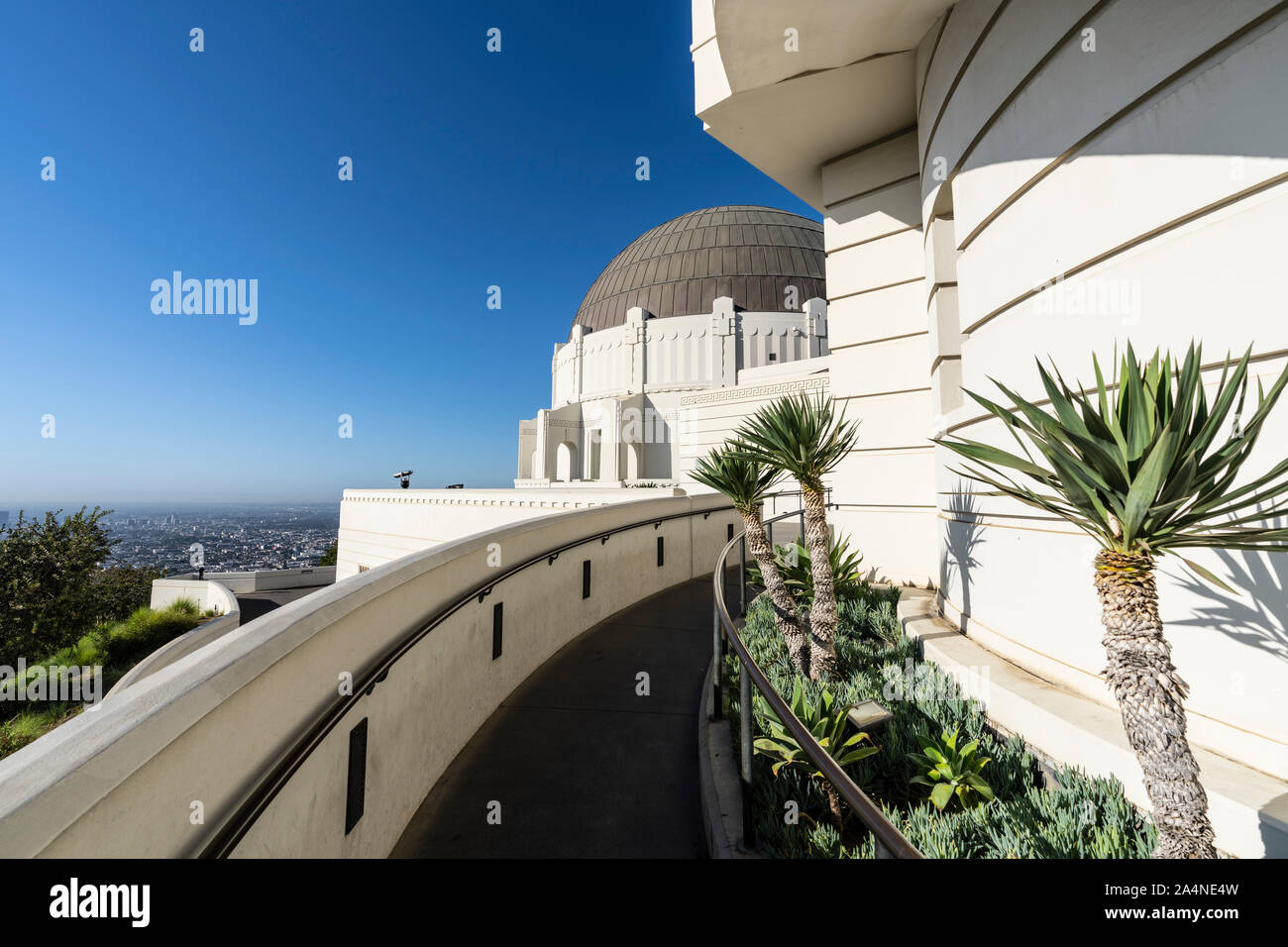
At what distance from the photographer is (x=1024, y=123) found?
3682 mm

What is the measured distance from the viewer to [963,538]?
4.70 meters

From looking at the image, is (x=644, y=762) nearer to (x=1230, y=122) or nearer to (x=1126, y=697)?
(x=1126, y=697)

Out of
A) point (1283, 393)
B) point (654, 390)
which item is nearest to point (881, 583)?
point (1283, 393)

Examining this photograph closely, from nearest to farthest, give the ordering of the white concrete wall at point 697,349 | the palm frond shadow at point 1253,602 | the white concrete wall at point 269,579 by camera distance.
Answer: the palm frond shadow at point 1253,602
the white concrete wall at point 269,579
the white concrete wall at point 697,349

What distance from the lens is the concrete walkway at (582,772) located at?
296 centimetres

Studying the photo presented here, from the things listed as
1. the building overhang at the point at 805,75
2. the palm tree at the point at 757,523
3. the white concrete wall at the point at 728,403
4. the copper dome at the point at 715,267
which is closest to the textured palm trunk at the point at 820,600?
the palm tree at the point at 757,523

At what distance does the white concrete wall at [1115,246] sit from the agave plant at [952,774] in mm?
924

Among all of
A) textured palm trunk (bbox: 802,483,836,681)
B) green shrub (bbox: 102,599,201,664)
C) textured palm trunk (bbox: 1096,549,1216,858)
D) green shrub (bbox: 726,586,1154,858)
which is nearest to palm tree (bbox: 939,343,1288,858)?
textured palm trunk (bbox: 1096,549,1216,858)

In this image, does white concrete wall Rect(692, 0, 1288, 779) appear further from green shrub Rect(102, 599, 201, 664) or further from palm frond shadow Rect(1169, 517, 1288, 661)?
green shrub Rect(102, 599, 201, 664)

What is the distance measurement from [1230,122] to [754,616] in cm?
514

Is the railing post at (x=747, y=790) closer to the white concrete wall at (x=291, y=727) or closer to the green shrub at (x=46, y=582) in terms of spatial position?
→ the white concrete wall at (x=291, y=727)

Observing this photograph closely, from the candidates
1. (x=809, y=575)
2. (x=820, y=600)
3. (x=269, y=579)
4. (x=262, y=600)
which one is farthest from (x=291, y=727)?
(x=269, y=579)
